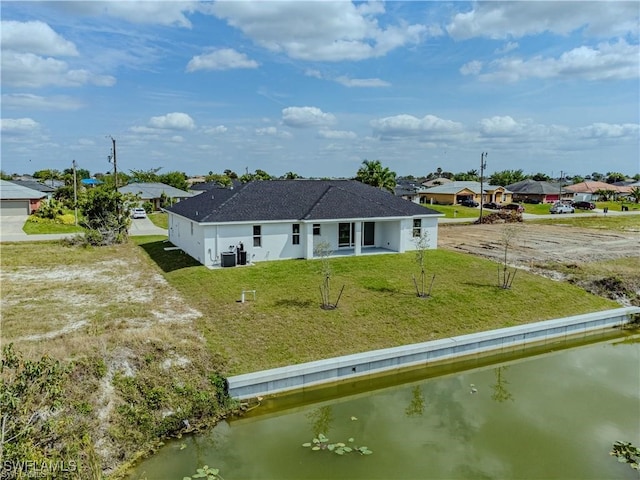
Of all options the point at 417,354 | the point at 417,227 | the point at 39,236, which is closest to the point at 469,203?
the point at 417,227

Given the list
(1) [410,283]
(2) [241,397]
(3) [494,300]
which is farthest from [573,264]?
(2) [241,397]

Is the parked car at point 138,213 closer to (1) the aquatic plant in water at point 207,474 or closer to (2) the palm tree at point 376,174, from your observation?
(2) the palm tree at point 376,174

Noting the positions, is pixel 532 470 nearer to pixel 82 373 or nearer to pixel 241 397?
pixel 241 397

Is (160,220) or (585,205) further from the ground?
(585,205)

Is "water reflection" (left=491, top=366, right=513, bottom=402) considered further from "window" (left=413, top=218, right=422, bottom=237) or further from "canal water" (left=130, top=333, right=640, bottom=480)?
"window" (left=413, top=218, right=422, bottom=237)

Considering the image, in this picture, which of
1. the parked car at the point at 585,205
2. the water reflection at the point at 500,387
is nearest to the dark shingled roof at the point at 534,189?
the parked car at the point at 585,205

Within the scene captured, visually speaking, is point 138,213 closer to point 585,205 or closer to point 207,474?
point 207,474

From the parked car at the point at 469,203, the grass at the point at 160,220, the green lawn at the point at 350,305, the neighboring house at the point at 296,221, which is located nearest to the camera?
the green lawn at the point at 350,305
